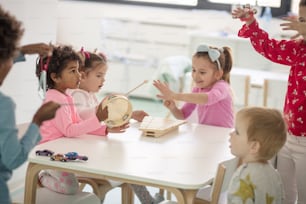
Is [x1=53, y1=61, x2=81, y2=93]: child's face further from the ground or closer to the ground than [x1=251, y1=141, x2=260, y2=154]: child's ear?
further from the ground

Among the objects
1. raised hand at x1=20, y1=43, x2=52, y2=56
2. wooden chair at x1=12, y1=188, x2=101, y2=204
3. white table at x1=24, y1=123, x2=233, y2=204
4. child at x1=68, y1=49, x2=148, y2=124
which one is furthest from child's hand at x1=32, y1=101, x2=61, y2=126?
child at x1=68, y1=49, x2=148, y2=124

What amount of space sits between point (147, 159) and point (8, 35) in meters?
0.87

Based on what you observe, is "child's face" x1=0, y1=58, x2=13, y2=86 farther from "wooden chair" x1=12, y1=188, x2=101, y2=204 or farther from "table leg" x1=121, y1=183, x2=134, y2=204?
"table leg" x1=121, y1=183, x2=134, y2=204

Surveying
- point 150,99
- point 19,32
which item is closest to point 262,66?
point 150,99

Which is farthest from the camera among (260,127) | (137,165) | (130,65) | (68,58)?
(130,65)

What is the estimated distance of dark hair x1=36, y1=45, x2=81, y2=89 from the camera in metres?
3.08

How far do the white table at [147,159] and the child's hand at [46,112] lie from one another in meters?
0.42

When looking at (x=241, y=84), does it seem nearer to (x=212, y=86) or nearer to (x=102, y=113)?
(x=212, y=86)

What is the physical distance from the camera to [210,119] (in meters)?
3.67

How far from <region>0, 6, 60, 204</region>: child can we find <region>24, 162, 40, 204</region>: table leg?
47cm

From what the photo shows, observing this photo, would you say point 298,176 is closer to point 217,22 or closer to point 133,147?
point 133,147

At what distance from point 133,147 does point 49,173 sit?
1.32 ft

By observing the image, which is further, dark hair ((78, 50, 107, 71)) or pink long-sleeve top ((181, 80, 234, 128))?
pink long-sleeve top ((181, 80, 234, 128))

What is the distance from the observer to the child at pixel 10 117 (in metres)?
2.11
